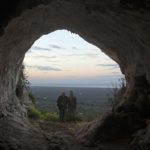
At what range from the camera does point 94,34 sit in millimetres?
10297

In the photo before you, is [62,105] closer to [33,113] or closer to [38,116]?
[38,116]

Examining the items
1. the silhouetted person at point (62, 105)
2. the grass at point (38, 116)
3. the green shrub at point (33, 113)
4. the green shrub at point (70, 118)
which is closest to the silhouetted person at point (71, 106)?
the green shrub at point (70, 118)

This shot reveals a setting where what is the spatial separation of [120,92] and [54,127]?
2.41m

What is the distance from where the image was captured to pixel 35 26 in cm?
971

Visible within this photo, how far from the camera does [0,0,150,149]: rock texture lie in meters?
7.30

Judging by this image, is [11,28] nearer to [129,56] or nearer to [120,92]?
[129,56]

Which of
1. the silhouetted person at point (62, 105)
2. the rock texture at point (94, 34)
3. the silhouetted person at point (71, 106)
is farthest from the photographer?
the silhouetted person at point (71, 106)

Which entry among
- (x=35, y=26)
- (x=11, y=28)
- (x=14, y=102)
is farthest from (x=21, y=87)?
(x=11, y=28)

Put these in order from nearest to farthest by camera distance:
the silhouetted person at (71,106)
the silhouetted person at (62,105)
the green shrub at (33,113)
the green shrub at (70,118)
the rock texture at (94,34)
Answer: the rock texture at (94,34) → the green shrub at (33,113) → the green shrub at (70,118) → the silhouetted person at (62,105) → the silhouetted person at (71,106)

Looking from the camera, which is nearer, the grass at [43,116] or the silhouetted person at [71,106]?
the grass at [43,116]

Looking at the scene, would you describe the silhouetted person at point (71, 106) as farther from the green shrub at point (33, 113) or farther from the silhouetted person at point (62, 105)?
the green shrub at point (33, 113)

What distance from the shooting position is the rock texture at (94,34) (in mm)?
7305

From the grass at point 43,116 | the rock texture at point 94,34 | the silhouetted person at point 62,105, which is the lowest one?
the grass at point 43,116

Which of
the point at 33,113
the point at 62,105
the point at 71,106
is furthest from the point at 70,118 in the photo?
the point at 33,113
